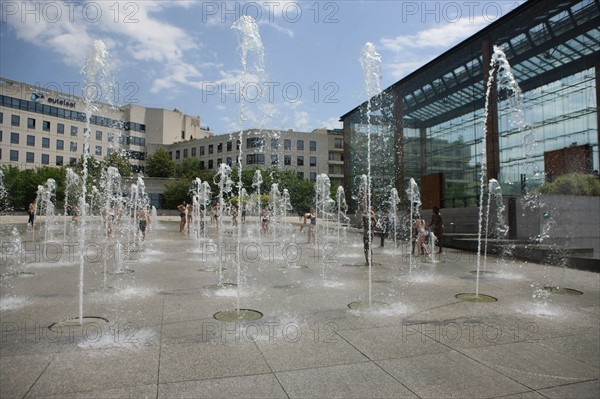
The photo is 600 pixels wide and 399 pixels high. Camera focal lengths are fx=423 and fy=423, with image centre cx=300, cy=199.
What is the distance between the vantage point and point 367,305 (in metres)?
6.66

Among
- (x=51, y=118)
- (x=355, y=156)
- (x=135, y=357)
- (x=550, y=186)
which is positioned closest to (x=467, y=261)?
(x=550, y=186)

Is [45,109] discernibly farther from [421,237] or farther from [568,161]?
[568,161]

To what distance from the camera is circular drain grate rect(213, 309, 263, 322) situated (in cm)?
571

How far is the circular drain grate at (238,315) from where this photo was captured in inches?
225

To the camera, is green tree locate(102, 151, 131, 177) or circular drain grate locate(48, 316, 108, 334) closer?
circular drain grate locate(48, 316, 108, 334)

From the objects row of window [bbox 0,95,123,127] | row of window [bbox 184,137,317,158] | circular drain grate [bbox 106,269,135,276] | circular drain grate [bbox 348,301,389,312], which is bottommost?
circular drain grate [bbox 348,301,389,312]

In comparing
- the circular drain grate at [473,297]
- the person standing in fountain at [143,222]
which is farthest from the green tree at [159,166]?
the circular drain grate at [473,297]

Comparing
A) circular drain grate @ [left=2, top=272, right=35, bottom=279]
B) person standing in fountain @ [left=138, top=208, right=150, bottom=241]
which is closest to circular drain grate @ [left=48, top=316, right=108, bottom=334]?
circular drain grate @ [left=2, top=272, right=35, bottom=279]

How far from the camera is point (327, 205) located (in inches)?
2008

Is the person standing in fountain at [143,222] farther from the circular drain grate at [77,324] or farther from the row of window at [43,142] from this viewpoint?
the row of window at [43,142]

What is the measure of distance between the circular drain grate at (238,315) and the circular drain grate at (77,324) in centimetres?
146

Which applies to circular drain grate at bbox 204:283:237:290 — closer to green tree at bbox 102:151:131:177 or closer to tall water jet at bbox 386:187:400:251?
tall water jet at bbox 386:187:400:251

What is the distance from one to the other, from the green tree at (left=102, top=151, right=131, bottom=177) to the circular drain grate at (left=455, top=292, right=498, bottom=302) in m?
69.9

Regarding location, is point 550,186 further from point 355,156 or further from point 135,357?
point 355,156
